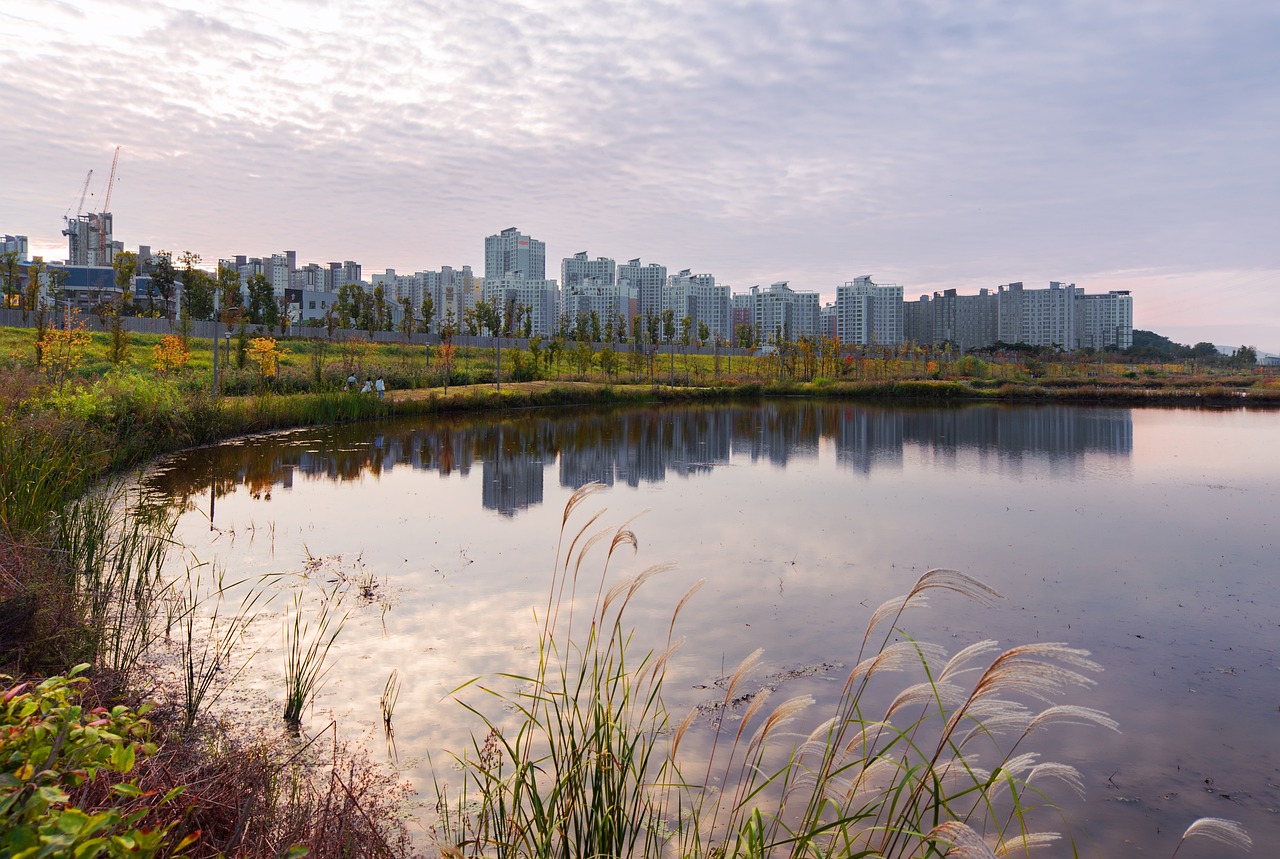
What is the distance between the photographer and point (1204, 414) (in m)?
33.9

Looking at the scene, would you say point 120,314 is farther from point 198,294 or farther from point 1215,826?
point 1215,826

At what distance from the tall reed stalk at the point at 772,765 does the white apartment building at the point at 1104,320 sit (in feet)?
396

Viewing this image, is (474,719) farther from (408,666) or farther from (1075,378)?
(1075,378)

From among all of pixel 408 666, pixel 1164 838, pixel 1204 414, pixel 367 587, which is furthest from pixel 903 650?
pixel 1204 414

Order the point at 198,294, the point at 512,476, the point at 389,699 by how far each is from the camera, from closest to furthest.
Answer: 1. the point at 389,699
2. the point at 512,476
3. the point at 198,294

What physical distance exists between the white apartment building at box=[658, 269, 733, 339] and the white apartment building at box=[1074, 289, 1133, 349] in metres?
49.9

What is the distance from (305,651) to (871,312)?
124 m

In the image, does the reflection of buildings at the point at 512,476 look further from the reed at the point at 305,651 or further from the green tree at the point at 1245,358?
the green tree at the point at 1245,358

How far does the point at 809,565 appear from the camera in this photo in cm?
919

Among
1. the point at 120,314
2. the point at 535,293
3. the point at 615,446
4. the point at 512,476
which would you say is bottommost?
the point at 512,476

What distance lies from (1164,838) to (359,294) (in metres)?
58.8

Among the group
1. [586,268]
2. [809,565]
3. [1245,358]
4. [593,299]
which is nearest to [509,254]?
[586,268]

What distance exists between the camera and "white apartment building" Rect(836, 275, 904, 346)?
12294 centimetres

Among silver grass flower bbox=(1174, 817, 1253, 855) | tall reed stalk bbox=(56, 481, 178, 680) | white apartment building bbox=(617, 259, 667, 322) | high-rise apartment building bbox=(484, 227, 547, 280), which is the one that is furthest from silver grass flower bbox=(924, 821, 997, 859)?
high-rise apartment building bbox=(484, 227, 547, 280)
